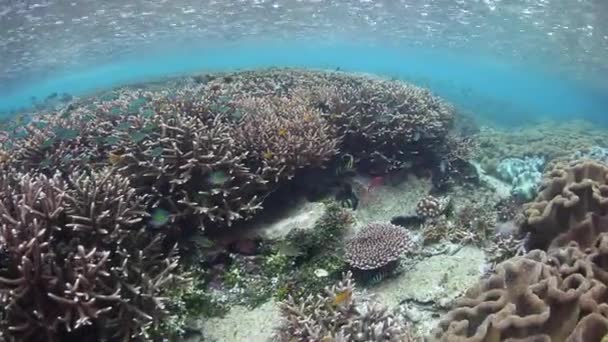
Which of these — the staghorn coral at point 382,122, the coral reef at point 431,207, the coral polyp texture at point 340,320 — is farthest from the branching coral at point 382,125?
the coral polyp texture at point 340,320

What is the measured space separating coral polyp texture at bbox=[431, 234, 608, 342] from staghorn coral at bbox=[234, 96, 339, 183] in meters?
3.98

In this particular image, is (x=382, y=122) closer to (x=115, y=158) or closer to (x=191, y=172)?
(x=191, y=172)

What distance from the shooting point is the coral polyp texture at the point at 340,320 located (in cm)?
449

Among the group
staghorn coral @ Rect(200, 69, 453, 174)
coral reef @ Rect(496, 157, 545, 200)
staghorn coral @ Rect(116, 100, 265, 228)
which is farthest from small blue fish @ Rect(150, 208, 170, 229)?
coral reef @ Rect(496, 157, 545, 200)

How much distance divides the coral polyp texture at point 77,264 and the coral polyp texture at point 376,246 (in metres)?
2.64

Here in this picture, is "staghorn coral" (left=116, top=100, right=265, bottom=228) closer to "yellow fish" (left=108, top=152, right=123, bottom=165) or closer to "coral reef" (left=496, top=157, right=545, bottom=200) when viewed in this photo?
"yellow fish" (left=108, top=152, right=123, bottom=165)

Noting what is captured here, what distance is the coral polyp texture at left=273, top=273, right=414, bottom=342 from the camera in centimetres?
449

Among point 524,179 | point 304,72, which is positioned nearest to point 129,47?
point 304,72

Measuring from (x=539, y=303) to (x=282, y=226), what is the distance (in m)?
4.38

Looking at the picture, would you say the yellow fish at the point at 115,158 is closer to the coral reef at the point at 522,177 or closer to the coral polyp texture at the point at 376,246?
the coral polyp texture at the point at 376,246

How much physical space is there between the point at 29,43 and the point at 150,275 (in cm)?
3365

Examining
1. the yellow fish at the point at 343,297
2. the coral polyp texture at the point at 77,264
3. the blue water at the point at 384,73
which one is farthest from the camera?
the blue water at the point at 384,73

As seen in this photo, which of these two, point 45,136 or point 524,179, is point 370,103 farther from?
point 45,136

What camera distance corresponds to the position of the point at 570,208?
14.8 ft
